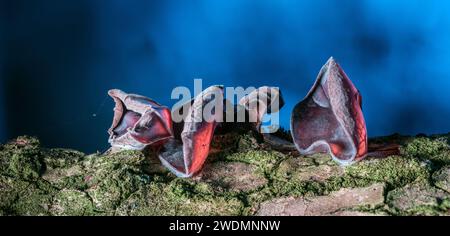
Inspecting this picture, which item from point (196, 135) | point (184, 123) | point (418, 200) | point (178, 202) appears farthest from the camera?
point (184, 123)

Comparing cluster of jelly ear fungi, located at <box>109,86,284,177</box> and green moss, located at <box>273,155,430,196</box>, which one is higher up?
cluster of jelly ear fungi, located at <box>109,86,284,177</box>

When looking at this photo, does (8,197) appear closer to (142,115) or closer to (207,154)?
(142,115)

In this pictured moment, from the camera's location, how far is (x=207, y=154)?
2902 millimetres

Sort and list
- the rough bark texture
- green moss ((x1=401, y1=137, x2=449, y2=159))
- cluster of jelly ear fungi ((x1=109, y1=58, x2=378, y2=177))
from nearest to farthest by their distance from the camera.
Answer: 1. the rough bark texture
2. cluster of jelly ear fungi ((x1=109, y1=58, x2=378, y2=177))
3. green moss ((x1=401, y1=137, x2=449, y2=159))

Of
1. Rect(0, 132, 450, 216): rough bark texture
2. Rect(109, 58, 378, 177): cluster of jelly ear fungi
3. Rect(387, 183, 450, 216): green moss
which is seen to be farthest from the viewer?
Rect(109, 58, 378, 177): cluster of jelly ear fungi

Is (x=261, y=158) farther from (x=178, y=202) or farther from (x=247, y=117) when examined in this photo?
(x=178, y=202)

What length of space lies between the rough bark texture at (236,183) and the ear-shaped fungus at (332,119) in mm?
107

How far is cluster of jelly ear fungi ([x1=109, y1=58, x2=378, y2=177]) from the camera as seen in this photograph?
8.78ft

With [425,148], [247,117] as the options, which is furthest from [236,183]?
[425,148]

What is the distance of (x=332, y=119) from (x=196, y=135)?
2.51ft

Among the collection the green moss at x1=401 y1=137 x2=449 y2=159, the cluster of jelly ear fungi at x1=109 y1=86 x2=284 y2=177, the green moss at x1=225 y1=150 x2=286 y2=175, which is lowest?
the green moss at x1=225 y1=150 x2=286 y2=175

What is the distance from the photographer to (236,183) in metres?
2.78

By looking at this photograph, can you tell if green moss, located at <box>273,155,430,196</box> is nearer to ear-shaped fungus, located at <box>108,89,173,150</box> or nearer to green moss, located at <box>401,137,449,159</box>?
green moss, located at <box>401,137,449,159</box>

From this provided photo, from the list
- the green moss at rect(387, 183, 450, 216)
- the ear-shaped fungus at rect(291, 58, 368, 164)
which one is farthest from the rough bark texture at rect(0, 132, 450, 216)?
the ear-shaped fungus at rect(291, 58, 368, 164)
